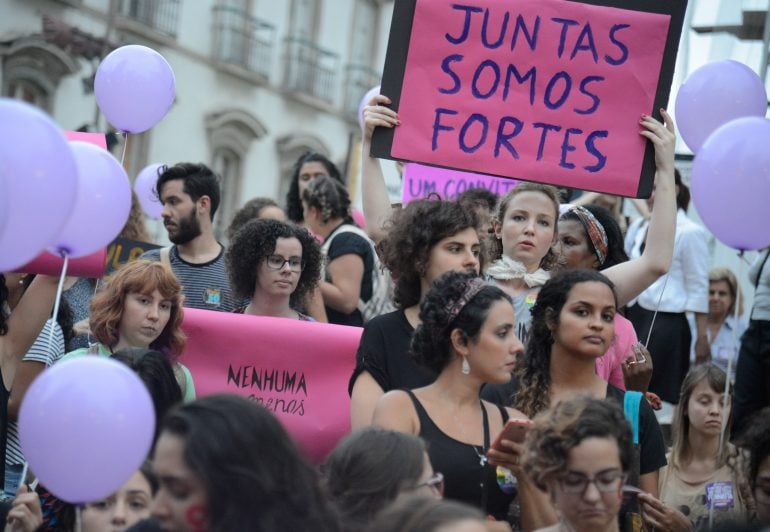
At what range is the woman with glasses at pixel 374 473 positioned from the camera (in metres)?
3.61

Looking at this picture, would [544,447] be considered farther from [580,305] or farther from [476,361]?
[580,305]

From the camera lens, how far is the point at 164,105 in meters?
6.48

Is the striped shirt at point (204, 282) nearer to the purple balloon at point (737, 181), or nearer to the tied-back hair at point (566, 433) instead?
the purple balloon at point (737, 181)

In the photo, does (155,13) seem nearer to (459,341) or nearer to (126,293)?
(126,293)

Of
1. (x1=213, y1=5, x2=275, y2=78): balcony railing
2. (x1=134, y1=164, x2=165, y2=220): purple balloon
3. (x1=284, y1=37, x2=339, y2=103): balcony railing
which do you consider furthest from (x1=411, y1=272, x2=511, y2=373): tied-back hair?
(x1=284, y1=37, x2=339, y2=103): balcony railing

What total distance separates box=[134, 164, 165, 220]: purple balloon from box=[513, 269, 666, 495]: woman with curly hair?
12.9ft

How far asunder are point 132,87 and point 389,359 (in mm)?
2133

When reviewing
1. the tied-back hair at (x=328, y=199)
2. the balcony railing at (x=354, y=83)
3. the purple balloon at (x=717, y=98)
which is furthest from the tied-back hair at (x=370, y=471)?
the balcony railing at (x=354, y=83)

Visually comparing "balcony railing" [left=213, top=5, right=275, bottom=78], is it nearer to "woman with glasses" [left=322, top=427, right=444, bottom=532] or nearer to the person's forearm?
the person's forearm

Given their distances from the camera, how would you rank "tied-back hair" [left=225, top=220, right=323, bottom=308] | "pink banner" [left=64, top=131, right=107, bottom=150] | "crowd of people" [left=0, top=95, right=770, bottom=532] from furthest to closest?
"tied-back hair" [left=225, top=220, right=323, bottom=308] < "pink banner" [left=64, top=131, right=107, bottom=150] < "crowd of people" [left=0, top=95, right=770, bottom=532]

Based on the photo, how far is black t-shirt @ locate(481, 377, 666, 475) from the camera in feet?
16.3

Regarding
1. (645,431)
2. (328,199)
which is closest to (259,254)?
(328,199)

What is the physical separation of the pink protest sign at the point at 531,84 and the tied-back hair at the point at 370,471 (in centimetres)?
195

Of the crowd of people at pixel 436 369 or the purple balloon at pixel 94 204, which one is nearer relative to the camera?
the crowd of people at pixel 436 369
